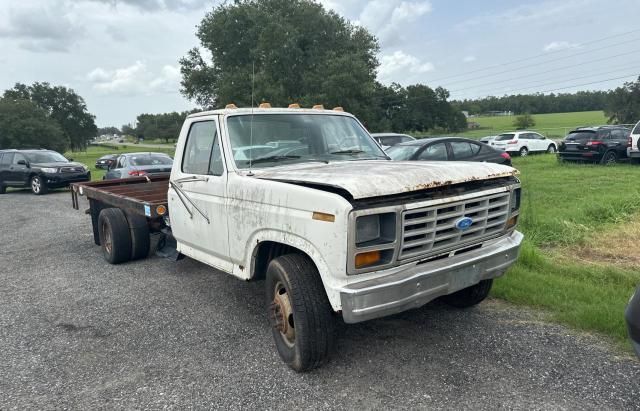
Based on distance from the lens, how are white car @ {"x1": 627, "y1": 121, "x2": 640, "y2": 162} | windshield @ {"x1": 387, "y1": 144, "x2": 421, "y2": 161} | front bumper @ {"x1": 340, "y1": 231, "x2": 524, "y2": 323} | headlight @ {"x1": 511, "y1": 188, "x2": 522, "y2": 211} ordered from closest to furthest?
1. front bumper @ {"x1": 340, "y1": 231, "x2": 524, "y2": 323}
2. headlight @ {"x1": 511, "y1": 188, "x2": 522, "y2": 211}
3. windshield @ {"x1": 387, "y1": 144, "x2": 421, "y2": 161}
4. white car @ {"x1": 627, "y1": 121, "x2": 640, "y2": 162}

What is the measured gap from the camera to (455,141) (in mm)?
12094

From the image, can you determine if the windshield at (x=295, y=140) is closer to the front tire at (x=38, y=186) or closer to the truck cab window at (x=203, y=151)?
the truck cab window at (x=203, y=151)

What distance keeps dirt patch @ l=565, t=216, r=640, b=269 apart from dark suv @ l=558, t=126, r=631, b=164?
36.7 feet

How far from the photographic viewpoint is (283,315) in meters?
3.60

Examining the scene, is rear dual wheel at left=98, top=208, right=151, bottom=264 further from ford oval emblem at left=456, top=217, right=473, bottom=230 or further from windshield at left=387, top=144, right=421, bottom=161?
windshield at left=387, top=144, right=421, bottom=161

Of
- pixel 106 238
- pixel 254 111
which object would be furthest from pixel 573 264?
pixel 106 238

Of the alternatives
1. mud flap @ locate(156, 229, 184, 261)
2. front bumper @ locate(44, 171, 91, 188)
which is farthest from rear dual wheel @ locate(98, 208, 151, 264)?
front bumper @ locate(44, 171, 91, 188)

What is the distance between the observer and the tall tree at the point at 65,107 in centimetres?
7544

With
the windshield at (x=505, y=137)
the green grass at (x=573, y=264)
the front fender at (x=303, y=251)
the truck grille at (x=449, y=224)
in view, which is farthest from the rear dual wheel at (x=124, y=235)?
the windshield at (x=505, y=137)

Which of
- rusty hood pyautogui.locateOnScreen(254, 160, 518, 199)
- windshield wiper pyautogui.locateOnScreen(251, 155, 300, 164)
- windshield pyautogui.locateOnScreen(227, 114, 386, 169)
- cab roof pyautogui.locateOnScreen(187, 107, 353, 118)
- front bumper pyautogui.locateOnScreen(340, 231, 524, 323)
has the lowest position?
front bumper pyautogui.locateOnScreen(340, 231, 524, 323)

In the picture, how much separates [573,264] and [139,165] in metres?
12.5

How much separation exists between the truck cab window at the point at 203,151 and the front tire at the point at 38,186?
605 inches

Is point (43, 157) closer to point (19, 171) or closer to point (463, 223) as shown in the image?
point (19, 171)

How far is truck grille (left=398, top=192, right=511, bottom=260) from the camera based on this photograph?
312 centimetres
